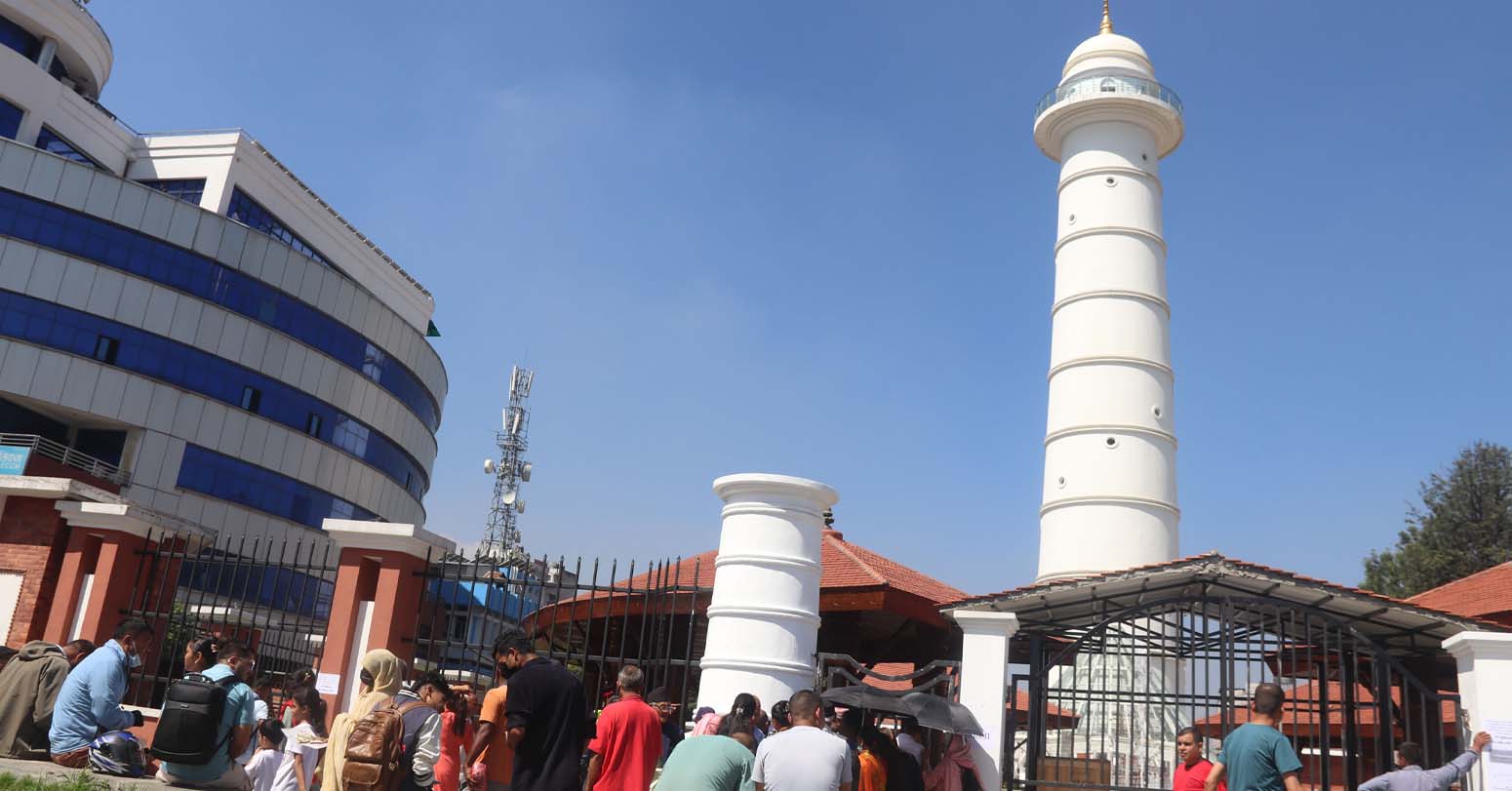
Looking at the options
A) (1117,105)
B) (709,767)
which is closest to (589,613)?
(709,767)

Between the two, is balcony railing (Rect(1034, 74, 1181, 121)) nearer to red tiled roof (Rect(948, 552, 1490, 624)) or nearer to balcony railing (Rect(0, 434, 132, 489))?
red tiled roof (Rect(948, 552, 1490, 624))

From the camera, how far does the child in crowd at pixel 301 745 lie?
7.25 metres

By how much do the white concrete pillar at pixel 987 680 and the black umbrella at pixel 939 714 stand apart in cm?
46

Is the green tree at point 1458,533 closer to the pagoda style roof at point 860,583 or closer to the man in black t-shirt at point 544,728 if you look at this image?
the pagoda style roof at point 860,583

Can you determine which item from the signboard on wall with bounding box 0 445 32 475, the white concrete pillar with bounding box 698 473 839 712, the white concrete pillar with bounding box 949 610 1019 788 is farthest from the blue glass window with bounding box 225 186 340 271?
the white concrete pillar with bounding box 949 610 1019 788

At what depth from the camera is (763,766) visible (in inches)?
239

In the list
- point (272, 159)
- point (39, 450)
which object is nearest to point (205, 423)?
point (39, 450)

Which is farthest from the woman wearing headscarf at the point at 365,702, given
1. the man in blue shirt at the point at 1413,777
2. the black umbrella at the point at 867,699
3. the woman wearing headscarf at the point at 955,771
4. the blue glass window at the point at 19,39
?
the blue glass window at the point at 19,39

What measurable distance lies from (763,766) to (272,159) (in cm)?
4025

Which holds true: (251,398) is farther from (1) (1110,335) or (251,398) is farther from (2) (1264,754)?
(2) (1264,754)

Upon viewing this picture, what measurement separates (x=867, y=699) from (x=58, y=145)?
38398mm

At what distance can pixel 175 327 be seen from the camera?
→ 33.1 m

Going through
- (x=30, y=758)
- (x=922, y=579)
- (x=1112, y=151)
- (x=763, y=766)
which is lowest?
(x=30, y=758)

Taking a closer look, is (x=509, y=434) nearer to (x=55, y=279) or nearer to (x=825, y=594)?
(x=55, y=279)
